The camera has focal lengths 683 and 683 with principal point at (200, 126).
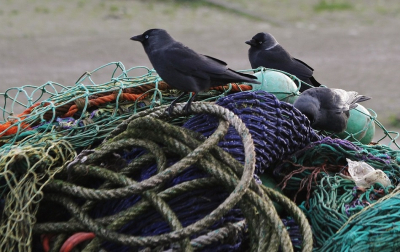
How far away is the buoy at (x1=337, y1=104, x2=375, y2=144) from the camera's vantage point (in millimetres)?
4372

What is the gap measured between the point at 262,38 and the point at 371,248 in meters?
3.63

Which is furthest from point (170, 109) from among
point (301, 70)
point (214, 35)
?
point (214, 35)

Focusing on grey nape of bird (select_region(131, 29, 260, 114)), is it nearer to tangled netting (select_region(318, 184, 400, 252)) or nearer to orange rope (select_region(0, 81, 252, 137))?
orange rope (select_region(0, 81, 252, 137))

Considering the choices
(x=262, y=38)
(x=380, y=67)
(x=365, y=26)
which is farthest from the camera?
(x=365, y=26)

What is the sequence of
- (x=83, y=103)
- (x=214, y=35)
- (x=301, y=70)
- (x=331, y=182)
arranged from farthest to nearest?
(x=214, y=35), (x=301, y=70), (x=83, y=103), (x=331, y=182)

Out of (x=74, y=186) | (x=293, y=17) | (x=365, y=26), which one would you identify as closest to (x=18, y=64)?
(x=293, y=17)

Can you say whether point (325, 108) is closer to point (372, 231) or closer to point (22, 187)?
point (372, 231)

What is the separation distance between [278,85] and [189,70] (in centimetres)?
64

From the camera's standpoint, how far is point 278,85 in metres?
4.19

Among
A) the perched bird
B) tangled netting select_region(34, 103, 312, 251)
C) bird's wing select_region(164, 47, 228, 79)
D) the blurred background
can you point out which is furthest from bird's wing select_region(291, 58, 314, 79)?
the blurred background

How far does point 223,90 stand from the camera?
418 centimetres

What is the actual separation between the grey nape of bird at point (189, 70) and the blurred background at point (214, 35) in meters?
5.63

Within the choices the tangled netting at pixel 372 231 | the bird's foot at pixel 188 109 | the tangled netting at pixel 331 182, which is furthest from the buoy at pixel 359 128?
the bird's foot at pixel 188 109

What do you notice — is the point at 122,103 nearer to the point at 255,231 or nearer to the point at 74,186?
A: the point at 74,186
